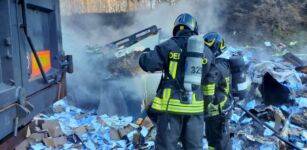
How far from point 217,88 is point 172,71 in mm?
827

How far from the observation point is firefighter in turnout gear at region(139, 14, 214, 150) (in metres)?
3.29

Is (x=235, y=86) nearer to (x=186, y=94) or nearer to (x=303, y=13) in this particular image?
(x=186, y=94)

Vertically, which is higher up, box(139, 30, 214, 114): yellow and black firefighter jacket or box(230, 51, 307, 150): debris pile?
box(139, 30, 214, 114): yellow and black firefighter jacket

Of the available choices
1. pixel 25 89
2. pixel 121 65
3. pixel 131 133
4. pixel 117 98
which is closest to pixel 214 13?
pixel 121 65

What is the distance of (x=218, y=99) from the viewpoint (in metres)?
3.97

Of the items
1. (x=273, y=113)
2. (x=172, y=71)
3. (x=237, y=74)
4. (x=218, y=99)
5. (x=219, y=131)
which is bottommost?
(x=273, y=113)

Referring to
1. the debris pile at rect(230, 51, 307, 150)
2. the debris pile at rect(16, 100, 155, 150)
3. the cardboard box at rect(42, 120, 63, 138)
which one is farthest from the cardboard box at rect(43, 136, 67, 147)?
the debris pile at rect(230, 51, 307, 150)

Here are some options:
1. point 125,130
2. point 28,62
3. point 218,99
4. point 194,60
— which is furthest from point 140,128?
point 28,62

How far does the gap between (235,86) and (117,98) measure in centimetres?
255

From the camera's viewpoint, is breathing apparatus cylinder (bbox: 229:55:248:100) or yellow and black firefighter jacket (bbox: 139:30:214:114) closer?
yellow and black firefighter jacket (bbox: 139:30:214:114)

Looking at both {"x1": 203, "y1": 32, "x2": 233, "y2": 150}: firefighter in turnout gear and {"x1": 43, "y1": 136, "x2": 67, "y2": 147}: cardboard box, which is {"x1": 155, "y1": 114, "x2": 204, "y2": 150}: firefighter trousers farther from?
{"x1": 43, "y1": 136, "x2": 67, "y2": 147}: cardboard box

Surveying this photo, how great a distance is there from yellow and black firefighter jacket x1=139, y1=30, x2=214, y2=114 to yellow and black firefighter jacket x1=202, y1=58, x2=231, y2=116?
299 mm

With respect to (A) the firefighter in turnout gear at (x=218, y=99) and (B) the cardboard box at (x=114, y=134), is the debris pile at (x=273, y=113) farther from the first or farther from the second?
(B) the cardboard box at (x=114, y=134)

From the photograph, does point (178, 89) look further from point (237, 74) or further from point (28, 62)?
point (28, 62)
